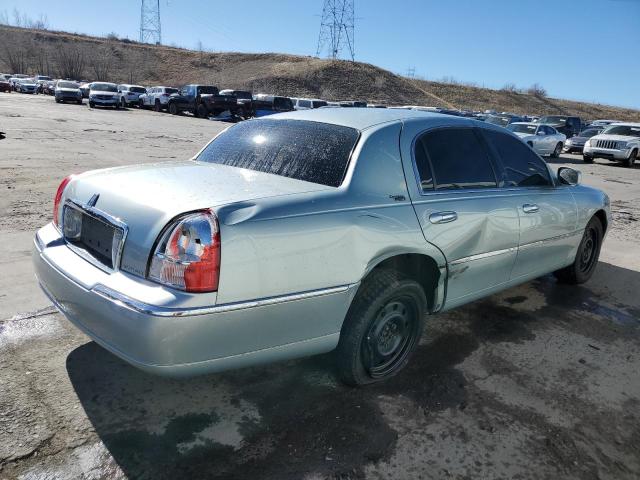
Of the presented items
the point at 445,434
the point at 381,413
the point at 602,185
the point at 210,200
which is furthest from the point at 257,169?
the point at 602,185

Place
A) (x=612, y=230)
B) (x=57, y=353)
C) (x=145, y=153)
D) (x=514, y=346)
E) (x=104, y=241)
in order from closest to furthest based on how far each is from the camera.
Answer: (x=104, y=241) < (x=57, y=353) < (x=514, y=346) < (x=612, y=230) < (x=145, y=153)

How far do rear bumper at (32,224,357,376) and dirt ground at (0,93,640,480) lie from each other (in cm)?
42

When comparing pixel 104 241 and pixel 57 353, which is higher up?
pixel 104 241

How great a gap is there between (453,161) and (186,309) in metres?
2.13

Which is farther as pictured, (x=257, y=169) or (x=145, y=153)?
(x=145, y=153)

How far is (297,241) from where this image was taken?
245cm

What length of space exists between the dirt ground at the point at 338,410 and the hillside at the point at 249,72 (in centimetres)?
5556

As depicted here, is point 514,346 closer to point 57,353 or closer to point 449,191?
point 449,191

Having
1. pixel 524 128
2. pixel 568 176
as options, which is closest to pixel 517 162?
pixel 568 176

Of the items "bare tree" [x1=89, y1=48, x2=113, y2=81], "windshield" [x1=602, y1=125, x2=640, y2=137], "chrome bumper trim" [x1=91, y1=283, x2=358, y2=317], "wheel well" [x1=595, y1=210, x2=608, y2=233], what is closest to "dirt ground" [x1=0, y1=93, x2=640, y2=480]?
"chrome bumper trim" [x1=91, y1=283, x2=358, y2=317]

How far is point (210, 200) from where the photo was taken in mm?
2402

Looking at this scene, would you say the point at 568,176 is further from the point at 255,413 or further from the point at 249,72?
the point at 249,72

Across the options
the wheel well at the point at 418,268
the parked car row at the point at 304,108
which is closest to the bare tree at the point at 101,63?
the parked car row at the point at 304,108

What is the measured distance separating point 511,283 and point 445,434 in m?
1.74
